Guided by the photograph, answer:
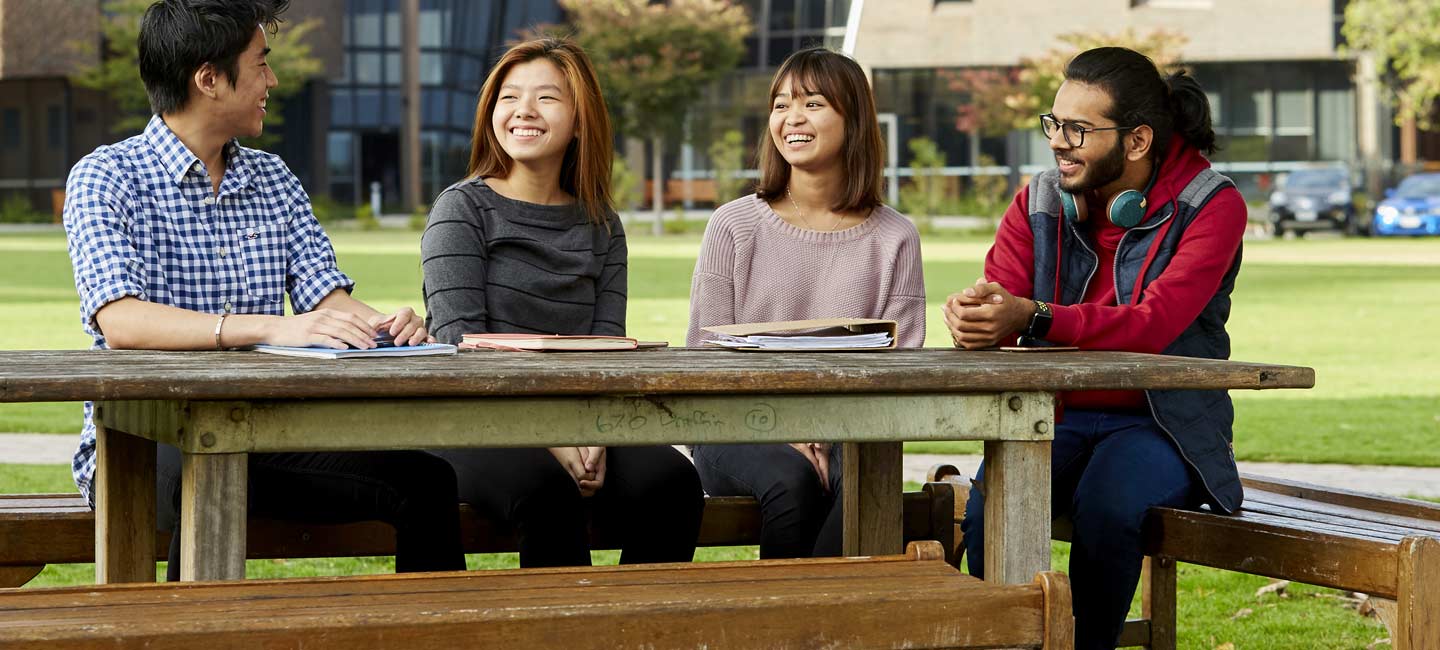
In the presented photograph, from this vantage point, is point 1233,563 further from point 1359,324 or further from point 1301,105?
point 1301,105

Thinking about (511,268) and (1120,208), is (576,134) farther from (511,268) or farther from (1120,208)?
(1120,208)

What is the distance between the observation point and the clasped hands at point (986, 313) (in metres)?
3.46

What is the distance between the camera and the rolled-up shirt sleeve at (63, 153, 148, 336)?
3277 millimetres

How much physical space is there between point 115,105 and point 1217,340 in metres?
49.6

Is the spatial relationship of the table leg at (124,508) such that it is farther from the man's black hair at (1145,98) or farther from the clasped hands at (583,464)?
the man's black hair at (1145,98)

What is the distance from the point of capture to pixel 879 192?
14.6 ft

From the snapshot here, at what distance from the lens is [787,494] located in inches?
151

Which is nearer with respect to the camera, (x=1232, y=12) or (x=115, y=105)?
(x=1232, y=12)

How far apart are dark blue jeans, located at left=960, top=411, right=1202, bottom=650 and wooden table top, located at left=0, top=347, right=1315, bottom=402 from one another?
19.6 inches

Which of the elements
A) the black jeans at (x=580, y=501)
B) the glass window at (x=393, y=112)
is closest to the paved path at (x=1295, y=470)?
the black jeans at (x=580, y=501)

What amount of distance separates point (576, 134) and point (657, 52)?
38.8 metres

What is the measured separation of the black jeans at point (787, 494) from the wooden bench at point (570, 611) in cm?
94

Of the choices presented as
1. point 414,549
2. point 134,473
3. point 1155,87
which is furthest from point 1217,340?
point 134,473

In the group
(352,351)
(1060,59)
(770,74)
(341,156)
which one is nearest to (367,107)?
(341,156)
